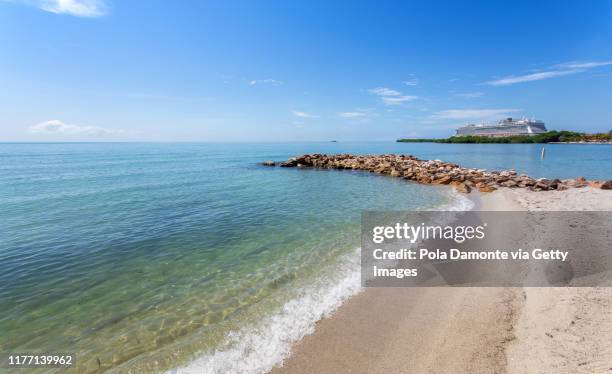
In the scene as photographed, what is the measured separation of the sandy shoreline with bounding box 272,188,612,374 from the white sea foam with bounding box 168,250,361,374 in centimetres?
24

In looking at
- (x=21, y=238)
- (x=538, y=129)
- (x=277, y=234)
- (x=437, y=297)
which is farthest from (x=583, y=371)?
(x=538, y=129)

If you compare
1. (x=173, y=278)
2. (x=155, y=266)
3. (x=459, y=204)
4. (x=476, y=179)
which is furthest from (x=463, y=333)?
(x=476, y=179)

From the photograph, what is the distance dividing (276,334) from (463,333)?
12.1 feet

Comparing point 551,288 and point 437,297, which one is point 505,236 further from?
point 437,297

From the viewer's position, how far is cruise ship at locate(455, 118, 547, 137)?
131 meters

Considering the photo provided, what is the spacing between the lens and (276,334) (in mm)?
5609

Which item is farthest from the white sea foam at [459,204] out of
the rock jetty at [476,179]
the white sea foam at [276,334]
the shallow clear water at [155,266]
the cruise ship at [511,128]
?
the cruise ship at [511,128]

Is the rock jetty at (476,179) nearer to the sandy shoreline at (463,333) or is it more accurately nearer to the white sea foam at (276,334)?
A: the sandy shoreline at (463,333)

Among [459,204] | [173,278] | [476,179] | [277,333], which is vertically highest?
[476,179]

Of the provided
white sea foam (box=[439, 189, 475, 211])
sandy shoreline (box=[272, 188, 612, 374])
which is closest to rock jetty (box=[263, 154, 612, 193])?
white sea foam (box=[439, 189, 475, 211])

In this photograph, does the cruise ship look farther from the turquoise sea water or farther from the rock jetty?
the turquoise sea water

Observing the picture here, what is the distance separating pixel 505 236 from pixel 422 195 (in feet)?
29.2

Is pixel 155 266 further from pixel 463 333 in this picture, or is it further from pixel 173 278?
pixel 463 333

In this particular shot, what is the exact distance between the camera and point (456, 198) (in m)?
18.2
